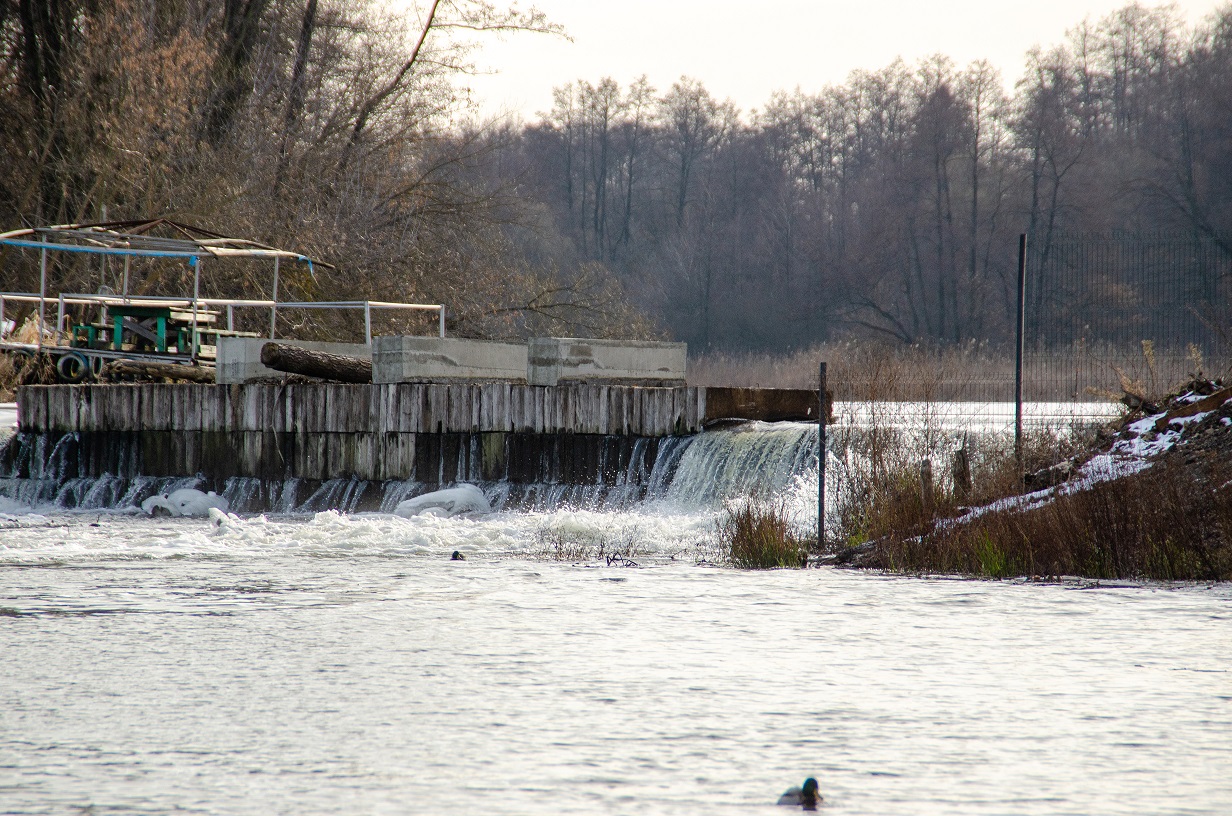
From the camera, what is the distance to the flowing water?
168 inches

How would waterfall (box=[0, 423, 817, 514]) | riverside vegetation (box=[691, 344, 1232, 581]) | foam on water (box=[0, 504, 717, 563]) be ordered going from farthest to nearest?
waterfall (box=[0, 423, 817, 514]), foam on water (box=[0, 504, 717, 563]), riverside vegetation (box=[691, 344, 1232, 581])

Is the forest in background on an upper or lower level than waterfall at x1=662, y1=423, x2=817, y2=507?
upper

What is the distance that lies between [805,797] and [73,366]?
17.7 m

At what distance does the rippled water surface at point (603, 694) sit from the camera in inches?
168

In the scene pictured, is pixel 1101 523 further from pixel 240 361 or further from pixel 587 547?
pixel 240 361

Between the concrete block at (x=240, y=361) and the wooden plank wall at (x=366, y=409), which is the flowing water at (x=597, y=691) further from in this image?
the concrete block at (x=240, y=361)

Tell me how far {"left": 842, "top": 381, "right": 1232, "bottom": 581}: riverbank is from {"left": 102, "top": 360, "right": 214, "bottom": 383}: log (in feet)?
37.7

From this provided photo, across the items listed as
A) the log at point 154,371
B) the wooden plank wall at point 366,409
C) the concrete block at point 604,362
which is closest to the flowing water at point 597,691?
the wooden plank wall at point 366,409

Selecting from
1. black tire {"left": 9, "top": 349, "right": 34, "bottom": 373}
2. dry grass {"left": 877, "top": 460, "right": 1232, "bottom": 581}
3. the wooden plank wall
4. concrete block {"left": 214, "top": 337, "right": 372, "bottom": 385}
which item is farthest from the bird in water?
black tire {"left": 9, "top": 349, "right": 34, "bottom": 373}

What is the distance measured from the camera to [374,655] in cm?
651

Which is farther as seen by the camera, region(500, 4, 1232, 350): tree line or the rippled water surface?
region(500, 4, 1232, 350): tree line

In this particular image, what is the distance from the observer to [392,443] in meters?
17.5

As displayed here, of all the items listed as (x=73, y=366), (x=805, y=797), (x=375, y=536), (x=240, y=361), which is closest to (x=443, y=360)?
(x=240, y=361)

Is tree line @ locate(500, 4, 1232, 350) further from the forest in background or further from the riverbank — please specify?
the riverbank
